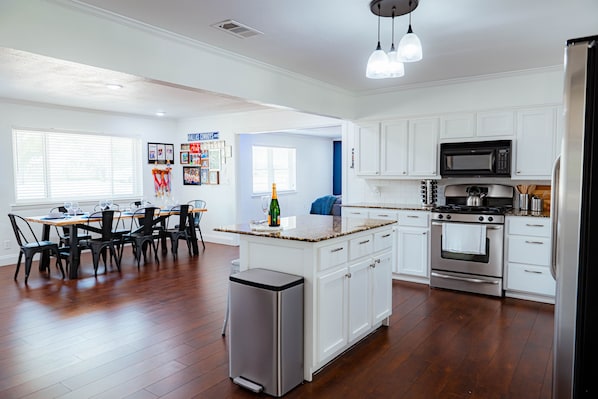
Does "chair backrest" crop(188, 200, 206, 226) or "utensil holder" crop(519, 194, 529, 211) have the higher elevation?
"utensil holder" crop(519, 194, 529, 211)

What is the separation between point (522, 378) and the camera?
275 cm

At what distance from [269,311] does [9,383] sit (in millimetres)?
1804

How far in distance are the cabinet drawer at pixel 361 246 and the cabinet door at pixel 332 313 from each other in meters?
0.16

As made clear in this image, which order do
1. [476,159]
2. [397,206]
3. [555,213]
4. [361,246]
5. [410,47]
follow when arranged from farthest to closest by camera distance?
[397,206] < [476,159] < [361,246] < [410,47] < [555,213]

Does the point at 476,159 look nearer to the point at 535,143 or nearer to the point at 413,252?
the point at 535,143

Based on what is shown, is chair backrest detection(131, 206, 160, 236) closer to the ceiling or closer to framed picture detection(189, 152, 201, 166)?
the ceiling

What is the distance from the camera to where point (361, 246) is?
10.5 ft

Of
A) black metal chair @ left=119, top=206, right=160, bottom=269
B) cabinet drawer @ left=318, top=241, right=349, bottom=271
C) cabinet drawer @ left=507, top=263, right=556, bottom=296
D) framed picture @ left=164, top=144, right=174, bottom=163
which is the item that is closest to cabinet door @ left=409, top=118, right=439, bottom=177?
cabinet drawer @ left=507, top=263, right=556, bottom=296

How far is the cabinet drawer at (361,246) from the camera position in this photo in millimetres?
3074

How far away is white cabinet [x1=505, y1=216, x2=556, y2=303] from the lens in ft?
14.1

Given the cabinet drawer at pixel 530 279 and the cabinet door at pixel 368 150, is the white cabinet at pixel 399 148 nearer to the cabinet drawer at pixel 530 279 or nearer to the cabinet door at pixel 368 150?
the cabinet door at pixel 368 150

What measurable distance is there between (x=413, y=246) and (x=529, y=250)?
1255 millimetres

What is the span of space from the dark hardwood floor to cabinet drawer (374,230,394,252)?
75 cm

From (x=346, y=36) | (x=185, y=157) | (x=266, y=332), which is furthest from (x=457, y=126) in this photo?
(x=185, y=157)
